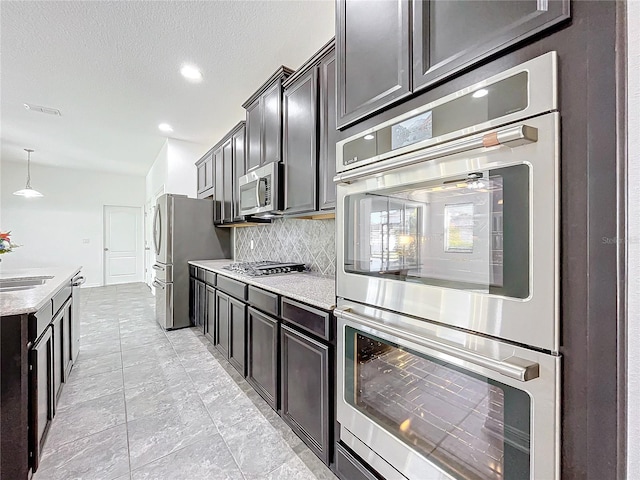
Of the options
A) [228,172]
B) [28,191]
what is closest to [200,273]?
[228,172]

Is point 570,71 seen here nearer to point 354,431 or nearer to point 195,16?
point 354,431

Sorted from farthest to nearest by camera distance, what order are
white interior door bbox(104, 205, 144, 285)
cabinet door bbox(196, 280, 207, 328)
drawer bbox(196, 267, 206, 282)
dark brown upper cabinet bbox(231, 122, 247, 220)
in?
1. white interior door bbox(104, 205, 144, 285)
2. drawer bbox(196, 267, 206, 282)
3. cabinet door bbox(196, 280, 207, 328)
4. dark brown upper cabinet bbox(231, 122, 247, 220)

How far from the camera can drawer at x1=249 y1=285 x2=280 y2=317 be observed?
1.86m

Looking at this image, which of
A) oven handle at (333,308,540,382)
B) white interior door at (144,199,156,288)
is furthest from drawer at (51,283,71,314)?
white interior door at (144,199,156,288)

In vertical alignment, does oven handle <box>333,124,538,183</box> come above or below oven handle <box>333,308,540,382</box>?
above

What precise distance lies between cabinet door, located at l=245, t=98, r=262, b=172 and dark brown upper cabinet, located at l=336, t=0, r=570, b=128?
57.5 inches

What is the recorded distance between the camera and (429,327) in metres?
0.96

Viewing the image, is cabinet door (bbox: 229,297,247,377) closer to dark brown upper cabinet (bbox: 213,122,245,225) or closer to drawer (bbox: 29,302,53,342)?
drawer (bbox: 29,302,53,342)

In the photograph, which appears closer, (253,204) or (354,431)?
(354,431)

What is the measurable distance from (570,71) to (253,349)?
7.29ft

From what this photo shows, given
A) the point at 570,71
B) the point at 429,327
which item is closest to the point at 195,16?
the point at 570,71

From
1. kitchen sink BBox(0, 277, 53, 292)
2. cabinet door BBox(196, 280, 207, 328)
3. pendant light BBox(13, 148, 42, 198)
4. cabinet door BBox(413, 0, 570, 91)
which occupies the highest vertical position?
pendant light BBox(13, 148, 42, 198)

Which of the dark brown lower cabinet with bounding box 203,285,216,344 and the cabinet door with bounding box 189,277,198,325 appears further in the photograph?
the cabinet door with bounding box 189,277,198,325

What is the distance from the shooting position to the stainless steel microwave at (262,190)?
7.77 feet
